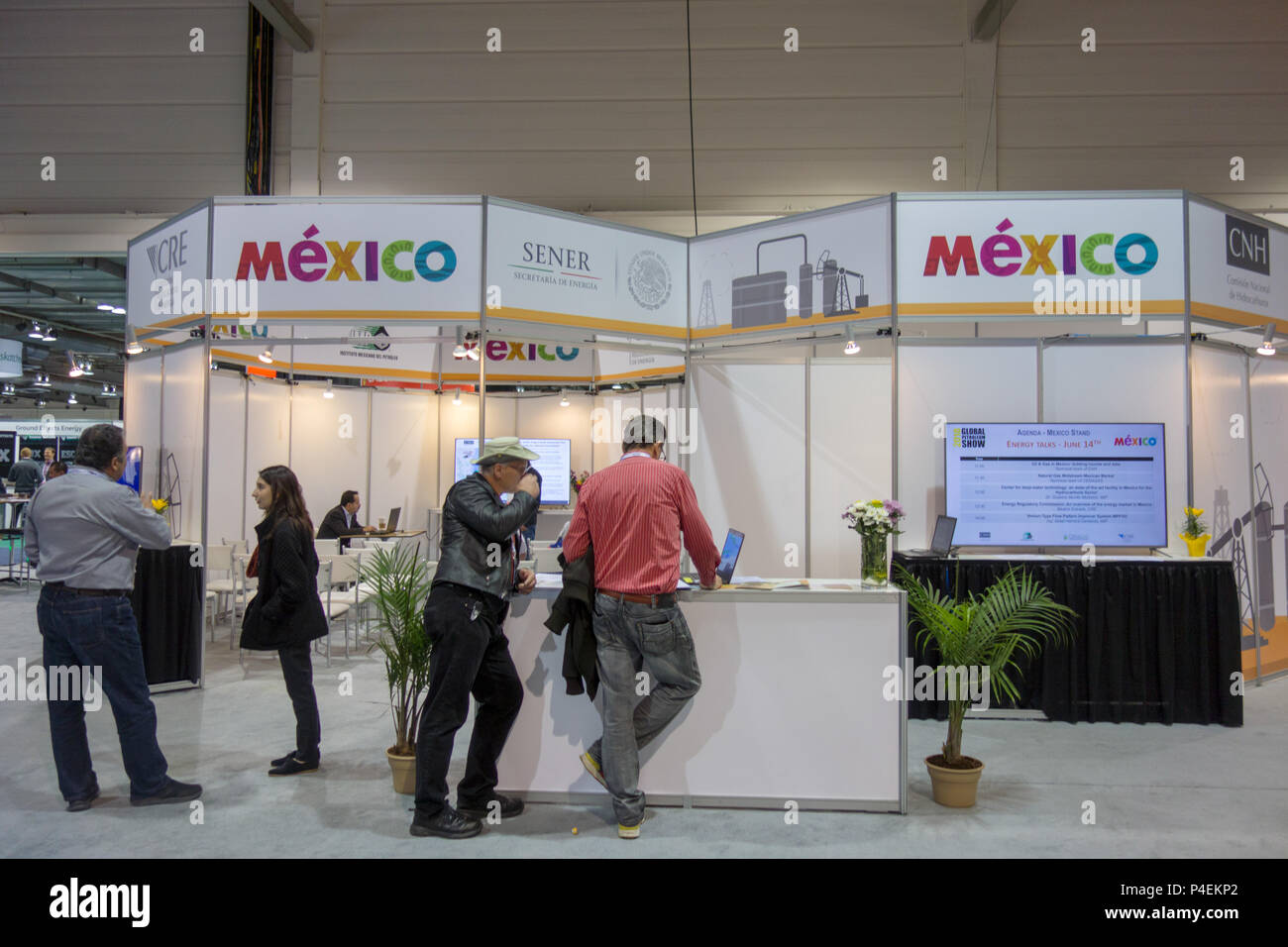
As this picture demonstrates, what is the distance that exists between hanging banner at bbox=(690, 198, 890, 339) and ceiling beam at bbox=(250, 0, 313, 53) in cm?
585

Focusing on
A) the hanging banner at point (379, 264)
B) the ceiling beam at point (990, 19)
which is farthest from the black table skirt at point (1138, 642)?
the ceiling beam at point (990, 19)

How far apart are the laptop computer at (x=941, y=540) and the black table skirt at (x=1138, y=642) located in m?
0.44

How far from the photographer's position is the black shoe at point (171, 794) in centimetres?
331

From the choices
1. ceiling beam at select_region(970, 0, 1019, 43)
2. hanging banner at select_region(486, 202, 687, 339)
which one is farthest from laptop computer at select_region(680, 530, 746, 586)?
ceiling beam at select_region(970, 0, 1019, 43)

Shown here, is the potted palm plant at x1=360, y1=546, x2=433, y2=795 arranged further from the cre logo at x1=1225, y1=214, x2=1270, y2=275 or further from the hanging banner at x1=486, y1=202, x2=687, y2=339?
the cre logo at x1=1225, y1=214, x2=1270, y2=275

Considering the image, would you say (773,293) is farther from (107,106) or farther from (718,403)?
(107,106)

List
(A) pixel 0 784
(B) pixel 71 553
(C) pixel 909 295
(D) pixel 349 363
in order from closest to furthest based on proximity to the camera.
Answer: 1. (B) pixel 71 553
2. (A) pixel 0 784
3. (C) pixel 909 295
4. (D) pixel 349 363

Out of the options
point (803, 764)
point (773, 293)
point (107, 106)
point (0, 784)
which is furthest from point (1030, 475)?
point (107, 106)

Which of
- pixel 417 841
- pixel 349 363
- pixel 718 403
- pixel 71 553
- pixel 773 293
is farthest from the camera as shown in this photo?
pixel 349 363

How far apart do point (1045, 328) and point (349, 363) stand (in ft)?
26.0


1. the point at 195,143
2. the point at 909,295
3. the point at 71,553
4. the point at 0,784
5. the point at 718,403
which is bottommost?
the point at 0,784

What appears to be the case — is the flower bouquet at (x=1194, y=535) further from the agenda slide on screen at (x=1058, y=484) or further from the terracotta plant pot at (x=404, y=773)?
the terracotta plant pot at (x=404, y=773)

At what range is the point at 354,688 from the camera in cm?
536

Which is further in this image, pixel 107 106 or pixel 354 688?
pixel 107 106
